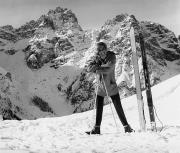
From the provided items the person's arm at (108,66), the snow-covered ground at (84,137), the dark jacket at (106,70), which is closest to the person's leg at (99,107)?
the dark jacket at (106,70)

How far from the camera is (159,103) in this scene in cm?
1428

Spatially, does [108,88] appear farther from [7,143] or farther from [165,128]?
[7,143]

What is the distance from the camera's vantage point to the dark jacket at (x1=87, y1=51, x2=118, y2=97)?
10141 mm

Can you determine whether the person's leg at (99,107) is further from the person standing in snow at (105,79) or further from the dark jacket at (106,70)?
the dark jacket at (106,70)

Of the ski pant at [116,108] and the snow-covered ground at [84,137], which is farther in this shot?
the ski pant at [116,108]

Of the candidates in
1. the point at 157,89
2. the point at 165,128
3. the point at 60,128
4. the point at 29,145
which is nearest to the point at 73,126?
the point at 60,128

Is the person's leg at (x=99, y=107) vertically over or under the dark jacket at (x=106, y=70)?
under

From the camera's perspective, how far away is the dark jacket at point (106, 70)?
399 inches

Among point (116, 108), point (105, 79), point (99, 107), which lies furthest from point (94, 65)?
point (116, 108)

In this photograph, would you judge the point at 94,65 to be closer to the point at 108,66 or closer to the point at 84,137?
the point at 108,66

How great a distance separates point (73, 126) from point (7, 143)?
379cm

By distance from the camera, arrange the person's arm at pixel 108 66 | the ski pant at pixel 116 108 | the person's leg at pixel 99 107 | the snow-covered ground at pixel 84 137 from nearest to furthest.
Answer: the snow-covered ground at pixel 84 137, the person's arm at pixel 108 66, the ski pant at pixel 116 108, the person's leg at pixel 99 107

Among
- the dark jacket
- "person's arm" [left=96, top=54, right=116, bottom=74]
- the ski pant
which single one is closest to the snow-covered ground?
→ the ski pant

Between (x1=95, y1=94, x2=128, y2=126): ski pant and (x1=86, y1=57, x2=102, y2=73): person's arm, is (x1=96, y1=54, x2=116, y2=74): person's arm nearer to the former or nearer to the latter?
(x1=86, y1=57, x2=102, y2=73): person's arm
